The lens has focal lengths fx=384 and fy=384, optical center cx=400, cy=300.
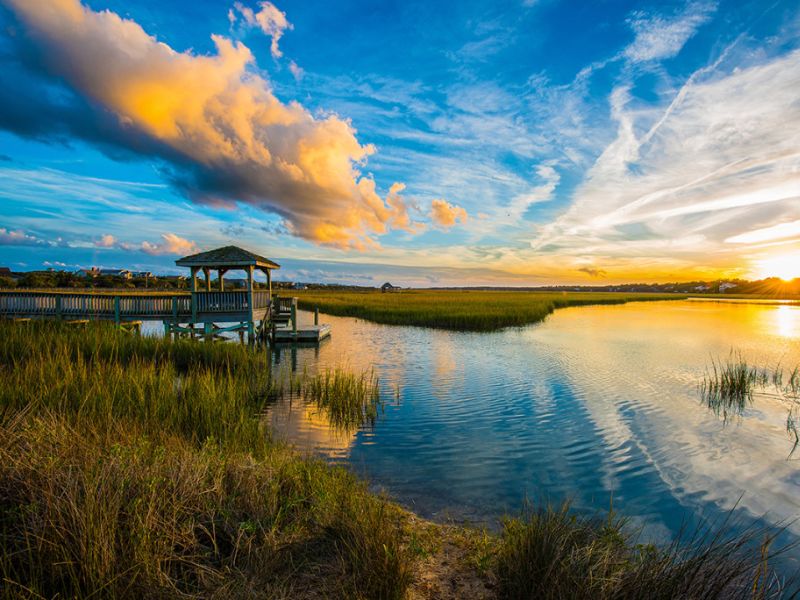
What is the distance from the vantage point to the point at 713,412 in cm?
1212

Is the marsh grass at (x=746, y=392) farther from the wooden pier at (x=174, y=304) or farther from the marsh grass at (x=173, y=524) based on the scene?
the wooden pier at (x=174, y=304)

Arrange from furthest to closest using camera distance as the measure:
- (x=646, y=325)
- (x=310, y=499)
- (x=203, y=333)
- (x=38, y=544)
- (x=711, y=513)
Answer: (x=646, y=325), (x=203, y=333), (x=711, y=513), (x=310, y=499), (x=38, y=544)

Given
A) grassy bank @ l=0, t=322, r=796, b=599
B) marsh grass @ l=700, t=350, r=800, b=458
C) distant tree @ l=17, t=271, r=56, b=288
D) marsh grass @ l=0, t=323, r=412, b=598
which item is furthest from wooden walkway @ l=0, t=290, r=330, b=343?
distant tree @ l=17, t=271, r=56, b=288

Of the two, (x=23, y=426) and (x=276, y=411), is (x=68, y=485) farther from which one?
(x=276, y=411)

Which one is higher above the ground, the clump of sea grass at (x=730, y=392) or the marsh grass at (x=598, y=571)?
the marsh grass at (x=598, y=571)

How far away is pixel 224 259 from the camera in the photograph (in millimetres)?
23047

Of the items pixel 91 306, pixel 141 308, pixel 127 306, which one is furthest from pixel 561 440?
pixel 91 306

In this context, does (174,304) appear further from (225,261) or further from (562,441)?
(562,441)

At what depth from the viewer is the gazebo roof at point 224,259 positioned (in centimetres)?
2269

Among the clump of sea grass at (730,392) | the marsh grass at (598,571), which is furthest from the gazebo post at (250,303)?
the clump of sea grass at (730,392)

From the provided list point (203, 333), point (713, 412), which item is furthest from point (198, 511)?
point (203, 333)

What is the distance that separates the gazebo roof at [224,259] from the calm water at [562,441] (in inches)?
274

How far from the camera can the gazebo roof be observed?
22688 millimetres

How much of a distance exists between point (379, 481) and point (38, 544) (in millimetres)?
5115
